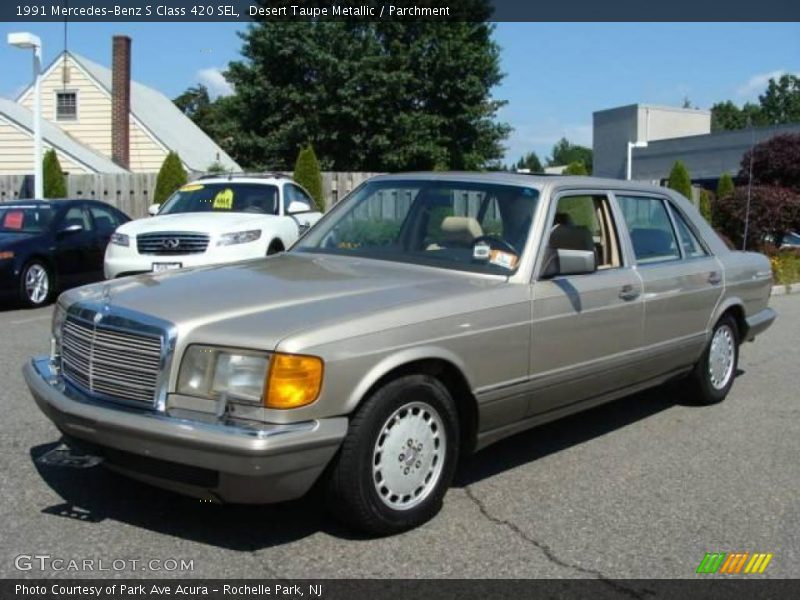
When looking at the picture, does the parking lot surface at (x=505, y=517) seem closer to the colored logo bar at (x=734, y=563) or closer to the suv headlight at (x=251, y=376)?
the colored logo bar at (x=734, y=563)

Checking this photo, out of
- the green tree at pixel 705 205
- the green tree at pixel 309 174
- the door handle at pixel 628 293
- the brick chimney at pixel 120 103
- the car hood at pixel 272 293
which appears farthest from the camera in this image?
the brick chimney at pixel 120 103

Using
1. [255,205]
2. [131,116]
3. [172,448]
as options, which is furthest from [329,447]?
[131,116]

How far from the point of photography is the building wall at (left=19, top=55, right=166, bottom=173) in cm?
3144

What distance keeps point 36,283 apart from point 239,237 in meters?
3.22

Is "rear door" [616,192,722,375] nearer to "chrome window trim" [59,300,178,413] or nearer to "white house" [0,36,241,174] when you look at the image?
"chrome window trim" [59,300,178,413]

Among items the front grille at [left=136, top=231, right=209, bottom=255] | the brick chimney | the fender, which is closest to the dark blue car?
the front grille at [left=136, top=231, right=209, bottom=255]

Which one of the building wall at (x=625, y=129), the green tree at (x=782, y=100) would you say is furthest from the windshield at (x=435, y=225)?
the green tree at (x=782, y=100)

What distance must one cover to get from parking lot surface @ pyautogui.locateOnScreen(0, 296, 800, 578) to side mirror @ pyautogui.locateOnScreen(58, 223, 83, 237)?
22.7ft

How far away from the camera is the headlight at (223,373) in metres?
3.68

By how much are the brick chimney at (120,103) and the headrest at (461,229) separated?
90.3ft

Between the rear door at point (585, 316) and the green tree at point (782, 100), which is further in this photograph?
the green tree at point (782, 100)

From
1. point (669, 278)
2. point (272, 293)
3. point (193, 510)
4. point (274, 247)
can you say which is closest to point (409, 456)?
point (272, 293)
